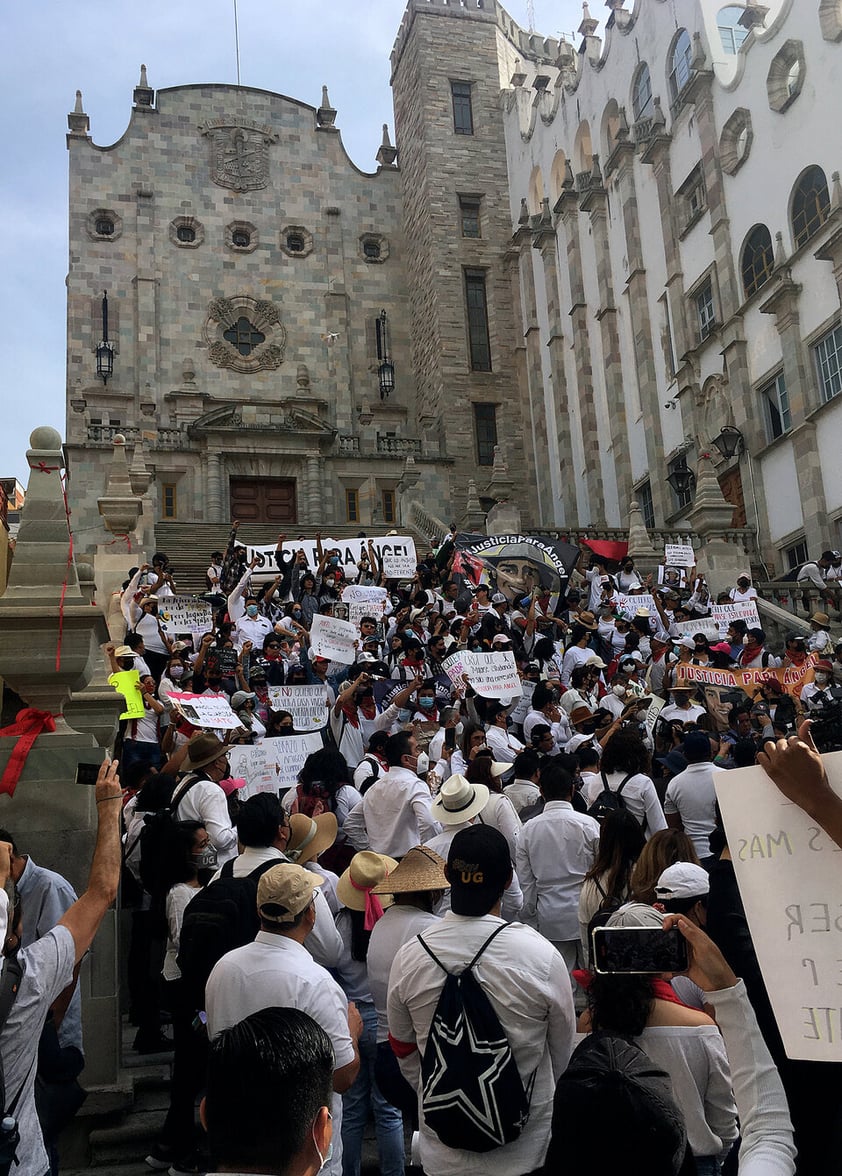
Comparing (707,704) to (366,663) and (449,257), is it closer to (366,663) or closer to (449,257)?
(366,663)

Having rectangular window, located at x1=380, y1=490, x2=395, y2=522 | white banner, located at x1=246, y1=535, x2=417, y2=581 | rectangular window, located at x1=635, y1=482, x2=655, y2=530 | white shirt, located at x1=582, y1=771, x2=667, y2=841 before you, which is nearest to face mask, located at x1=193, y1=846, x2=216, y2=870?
white shirt, located at x1=582, y1=771, x2=667, y2=841

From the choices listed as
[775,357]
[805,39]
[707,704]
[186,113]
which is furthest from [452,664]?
[186,113]

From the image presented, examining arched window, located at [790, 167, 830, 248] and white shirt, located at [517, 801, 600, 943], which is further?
arched window, located at [790, 167, 830, 248]

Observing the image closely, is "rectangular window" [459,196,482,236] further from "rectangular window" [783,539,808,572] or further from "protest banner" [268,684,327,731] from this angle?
"protest banner" [268,684,327,731]

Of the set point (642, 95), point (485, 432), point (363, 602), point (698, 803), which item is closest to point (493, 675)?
point (363, 602)

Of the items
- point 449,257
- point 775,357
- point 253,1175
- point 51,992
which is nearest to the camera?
point 253,1175

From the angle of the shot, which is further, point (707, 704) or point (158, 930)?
point (707, 704)

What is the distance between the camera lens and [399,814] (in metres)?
7.45

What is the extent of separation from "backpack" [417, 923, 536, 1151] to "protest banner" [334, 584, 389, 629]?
13.2m

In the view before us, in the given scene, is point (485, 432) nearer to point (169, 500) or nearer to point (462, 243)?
point (462, 243)

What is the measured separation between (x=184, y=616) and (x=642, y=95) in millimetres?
24977

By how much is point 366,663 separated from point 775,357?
16811mm

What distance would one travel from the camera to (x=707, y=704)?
506 inches

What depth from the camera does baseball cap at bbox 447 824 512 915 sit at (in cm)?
399
